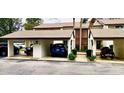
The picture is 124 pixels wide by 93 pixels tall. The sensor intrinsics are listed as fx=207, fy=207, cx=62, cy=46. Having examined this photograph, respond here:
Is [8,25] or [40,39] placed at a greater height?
[8,25]

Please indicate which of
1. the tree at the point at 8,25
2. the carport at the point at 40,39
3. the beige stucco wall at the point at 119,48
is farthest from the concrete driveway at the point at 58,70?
the tree at the point at 8,25

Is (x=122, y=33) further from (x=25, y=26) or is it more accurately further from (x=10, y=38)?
(x=25, y=26)

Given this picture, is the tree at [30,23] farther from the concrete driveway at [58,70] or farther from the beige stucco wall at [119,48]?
the concrete driveway at [58,70]

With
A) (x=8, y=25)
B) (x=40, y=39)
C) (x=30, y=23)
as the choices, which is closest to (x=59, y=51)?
(x=40, y=39)

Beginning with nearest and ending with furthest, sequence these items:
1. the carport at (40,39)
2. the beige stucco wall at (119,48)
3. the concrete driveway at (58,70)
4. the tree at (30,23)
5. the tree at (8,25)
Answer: the concrete driveway at (58,70) → the carport at (40,39) → the beige stucco wall at (119,48) → the tree at (8,25) → the tree at (30,23)

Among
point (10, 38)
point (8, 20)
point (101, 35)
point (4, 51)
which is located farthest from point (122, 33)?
point (8, 20)

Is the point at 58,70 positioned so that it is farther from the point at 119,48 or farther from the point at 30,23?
the point at 30,23

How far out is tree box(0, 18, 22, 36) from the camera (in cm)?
4188

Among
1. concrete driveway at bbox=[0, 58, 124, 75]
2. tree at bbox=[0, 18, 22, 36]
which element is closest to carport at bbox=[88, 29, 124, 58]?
concrete driveway at bbox=[0, 58, 124, 75]

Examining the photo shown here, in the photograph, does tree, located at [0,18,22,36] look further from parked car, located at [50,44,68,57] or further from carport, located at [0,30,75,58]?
parked car, located at [50,44,68,57]

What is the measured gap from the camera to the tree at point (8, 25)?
137 ft

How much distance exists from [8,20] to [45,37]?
23.5 meters

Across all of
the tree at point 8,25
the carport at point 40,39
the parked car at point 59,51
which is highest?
the tree at point 8,25

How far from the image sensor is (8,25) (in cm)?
4306
